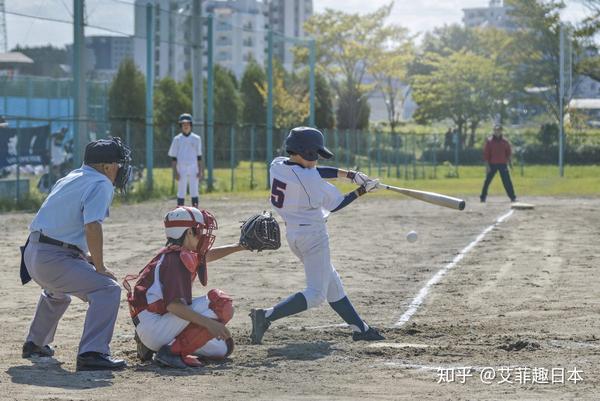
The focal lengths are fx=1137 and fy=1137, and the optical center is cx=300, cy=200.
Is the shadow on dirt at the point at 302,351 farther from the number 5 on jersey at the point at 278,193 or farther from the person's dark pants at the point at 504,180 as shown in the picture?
the person's dark pants at the point at 504,180

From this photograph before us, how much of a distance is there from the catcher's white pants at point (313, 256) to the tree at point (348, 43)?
65.4 meters

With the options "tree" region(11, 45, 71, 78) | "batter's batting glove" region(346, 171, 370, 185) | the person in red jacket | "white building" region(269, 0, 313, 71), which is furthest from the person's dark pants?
"white building" region(269, 0, 313, 71)

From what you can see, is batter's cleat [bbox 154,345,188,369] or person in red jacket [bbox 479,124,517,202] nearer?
batter's cleat [bbox 154,345,188,369]

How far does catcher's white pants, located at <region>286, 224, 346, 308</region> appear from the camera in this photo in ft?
30.1

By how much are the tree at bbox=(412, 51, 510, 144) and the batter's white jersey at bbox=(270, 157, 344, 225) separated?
65589 millimetres

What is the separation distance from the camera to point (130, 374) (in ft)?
25.8

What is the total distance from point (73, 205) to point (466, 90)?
71.1 meters

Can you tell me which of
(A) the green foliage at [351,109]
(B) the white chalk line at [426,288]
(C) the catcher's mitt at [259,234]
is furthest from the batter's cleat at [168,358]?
(A) the green foliage at [351,109]

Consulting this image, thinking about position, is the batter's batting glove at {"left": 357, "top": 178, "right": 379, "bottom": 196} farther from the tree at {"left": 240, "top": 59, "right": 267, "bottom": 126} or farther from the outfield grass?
the tree at {"left": 240, "top": 59, "right": 267, "bottom": 126}

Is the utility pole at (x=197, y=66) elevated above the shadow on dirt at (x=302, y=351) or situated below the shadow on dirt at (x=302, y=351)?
above

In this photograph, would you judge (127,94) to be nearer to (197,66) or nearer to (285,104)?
(285,104)

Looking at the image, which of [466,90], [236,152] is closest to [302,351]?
[236,152]

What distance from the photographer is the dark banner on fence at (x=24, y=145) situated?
27.7 m

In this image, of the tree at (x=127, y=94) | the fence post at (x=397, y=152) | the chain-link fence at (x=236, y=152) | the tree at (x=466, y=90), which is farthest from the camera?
the tree at (x=466, y=90)
